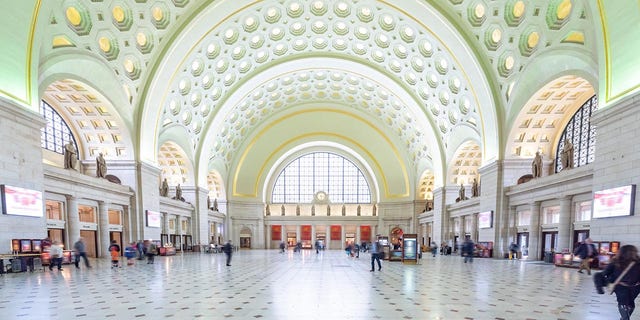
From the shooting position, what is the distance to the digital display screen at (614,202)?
13.0 m

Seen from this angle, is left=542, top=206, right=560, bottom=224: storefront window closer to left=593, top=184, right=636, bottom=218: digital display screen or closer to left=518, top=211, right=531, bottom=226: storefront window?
left=518, top=211, right=531, bottom=226: storefront window

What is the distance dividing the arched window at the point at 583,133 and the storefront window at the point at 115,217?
2705cm

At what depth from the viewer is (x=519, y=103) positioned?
22500mm

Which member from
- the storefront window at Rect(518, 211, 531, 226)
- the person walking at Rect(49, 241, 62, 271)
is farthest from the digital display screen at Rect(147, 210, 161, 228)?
the storefront window at Rect(518, 211, 531, 226)

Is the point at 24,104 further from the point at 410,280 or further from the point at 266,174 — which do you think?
the point at 266,174

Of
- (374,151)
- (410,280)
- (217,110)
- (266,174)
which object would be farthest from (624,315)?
(266,174)

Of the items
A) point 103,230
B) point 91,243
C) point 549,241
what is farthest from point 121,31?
point 549,241

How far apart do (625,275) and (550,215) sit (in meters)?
17.4

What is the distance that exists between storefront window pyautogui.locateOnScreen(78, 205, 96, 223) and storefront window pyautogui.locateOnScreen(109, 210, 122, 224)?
1977 mm

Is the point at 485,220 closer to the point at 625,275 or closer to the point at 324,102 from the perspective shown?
A: the point at 625,275

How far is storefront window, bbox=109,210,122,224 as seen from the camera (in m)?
23.7

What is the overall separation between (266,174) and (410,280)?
3547 centimetres

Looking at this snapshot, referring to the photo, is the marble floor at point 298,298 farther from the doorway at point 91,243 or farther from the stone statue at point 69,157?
the doorway at point 91,243

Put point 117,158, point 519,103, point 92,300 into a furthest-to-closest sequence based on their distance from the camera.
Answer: point 117,158 → point 519,103 → point 92,300
